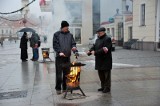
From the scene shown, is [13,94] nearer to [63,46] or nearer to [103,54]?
[63,46]

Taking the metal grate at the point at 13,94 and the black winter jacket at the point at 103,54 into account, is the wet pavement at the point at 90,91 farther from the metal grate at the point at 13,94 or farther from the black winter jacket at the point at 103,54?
the black winter jacket at the point at 103,54

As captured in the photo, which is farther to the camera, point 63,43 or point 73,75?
point 63,43

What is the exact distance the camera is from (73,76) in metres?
7.81

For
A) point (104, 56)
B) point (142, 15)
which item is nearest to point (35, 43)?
point (142, 15)

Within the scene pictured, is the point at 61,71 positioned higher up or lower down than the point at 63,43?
lower down

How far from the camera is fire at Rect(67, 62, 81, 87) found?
7.78 meters

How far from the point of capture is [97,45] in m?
8.40

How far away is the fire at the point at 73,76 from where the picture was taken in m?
7.78

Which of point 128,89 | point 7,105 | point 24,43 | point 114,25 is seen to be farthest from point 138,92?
point 114,25

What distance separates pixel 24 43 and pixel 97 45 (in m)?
12.1

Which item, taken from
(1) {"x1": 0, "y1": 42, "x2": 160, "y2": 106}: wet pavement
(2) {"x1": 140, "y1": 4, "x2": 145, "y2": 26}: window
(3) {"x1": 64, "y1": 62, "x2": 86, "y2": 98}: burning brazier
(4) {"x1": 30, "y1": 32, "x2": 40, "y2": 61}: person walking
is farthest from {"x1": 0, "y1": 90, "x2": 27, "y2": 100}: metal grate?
(2) {"x1": 140, "y1": 4, "x2": 145, "y2": 26}: window

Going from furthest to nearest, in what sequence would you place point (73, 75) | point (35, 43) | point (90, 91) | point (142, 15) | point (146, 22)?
point (142, 15) → point (146, 22) → point (35, 43) → point (90, 91) → point (73, 75)

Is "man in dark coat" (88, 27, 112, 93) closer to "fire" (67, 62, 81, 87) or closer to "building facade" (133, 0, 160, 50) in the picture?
"fire" (67, 62, 81, 87)

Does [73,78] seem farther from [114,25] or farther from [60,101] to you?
[114,25]
